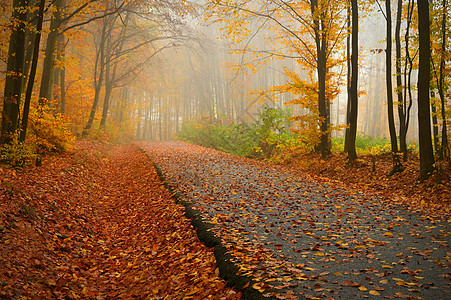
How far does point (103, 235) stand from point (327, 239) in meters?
4.17

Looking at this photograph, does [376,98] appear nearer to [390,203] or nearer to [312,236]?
[390,203]

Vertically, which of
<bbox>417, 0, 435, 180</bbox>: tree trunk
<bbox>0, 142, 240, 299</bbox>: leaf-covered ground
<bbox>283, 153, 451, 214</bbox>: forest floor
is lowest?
<bbox>0, 142, 240, 299</bbox>: leaf-covered ground

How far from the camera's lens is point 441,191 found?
744 centimetres

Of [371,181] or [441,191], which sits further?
[371,181]

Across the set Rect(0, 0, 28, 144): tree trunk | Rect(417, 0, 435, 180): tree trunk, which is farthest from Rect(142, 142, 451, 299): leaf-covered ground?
Rect(0, 0, 28, 144): tree trunk

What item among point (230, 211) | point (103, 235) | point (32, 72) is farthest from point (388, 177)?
point (32, 72)

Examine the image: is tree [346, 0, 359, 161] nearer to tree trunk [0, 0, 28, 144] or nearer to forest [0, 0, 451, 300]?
forest [0, 0, 451, 300]

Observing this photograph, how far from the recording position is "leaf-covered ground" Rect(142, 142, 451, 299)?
3320 mm

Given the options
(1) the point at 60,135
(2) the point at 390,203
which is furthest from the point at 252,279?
(1) the point at 60,135

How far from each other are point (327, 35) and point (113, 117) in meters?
27.0

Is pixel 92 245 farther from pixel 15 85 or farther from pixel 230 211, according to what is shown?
→ pixel 15 85

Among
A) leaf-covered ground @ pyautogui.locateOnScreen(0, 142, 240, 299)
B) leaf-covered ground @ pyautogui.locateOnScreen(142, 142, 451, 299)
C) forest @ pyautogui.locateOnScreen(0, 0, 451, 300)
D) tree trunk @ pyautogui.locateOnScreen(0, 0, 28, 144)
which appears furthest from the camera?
tree trunk @ pyautogui.locateOnScreen(0, 0, 28, 144)

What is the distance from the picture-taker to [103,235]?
605cm

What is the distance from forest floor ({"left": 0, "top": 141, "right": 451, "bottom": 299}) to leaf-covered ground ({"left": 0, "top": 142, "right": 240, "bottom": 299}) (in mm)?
13
